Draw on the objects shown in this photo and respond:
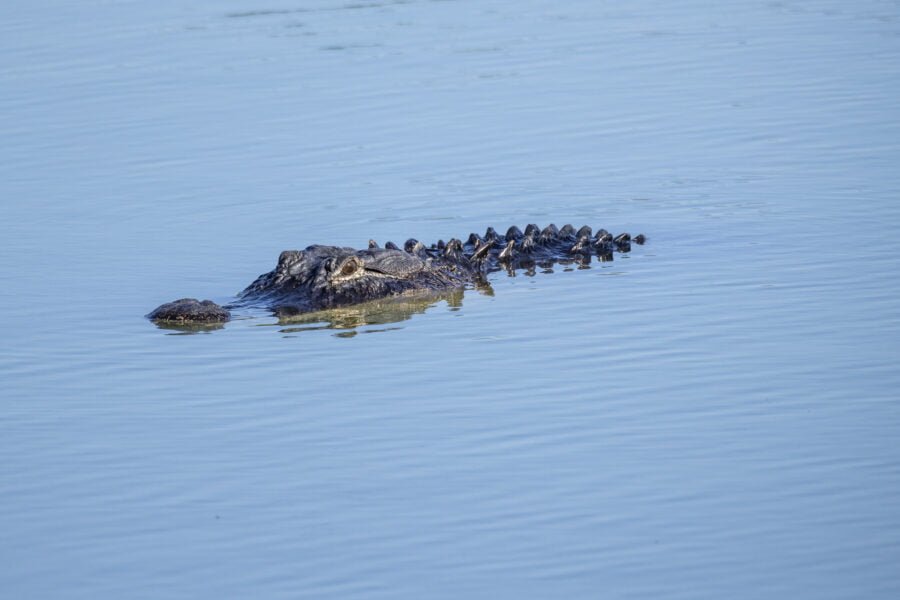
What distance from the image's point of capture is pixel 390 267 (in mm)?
13367

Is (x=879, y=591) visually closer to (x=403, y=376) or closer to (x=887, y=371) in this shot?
(x=887, y=371)

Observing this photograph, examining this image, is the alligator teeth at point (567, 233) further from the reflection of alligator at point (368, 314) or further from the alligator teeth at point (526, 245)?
the reflection of alligator at point (368, 314)

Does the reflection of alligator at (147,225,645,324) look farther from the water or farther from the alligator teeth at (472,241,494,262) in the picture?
the water

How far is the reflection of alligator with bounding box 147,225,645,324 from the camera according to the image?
12812 millimetres

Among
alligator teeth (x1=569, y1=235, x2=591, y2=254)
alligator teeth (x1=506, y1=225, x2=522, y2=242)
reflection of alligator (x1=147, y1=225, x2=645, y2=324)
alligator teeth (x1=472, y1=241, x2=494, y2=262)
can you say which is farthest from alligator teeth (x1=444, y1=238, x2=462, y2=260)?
alligator teeth (x1=569, y1=235, x2=591, y2=254)

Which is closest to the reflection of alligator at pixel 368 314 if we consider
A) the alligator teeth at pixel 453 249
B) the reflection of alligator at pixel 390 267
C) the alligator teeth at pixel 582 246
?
the reflection of alligator at pixel 390 267

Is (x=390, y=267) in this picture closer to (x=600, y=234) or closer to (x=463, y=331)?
(x=463, y=331)

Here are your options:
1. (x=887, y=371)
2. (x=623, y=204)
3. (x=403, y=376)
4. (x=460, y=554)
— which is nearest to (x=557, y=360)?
(x=403, y=376)

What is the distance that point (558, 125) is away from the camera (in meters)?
19.3

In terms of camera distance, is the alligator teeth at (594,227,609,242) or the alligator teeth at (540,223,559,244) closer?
the alligator teeth at (594,227,609,242)

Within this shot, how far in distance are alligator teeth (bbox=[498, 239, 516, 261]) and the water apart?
40 cm

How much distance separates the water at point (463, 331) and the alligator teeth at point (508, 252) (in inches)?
15.9

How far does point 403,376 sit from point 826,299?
355cm

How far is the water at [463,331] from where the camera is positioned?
7.64m
